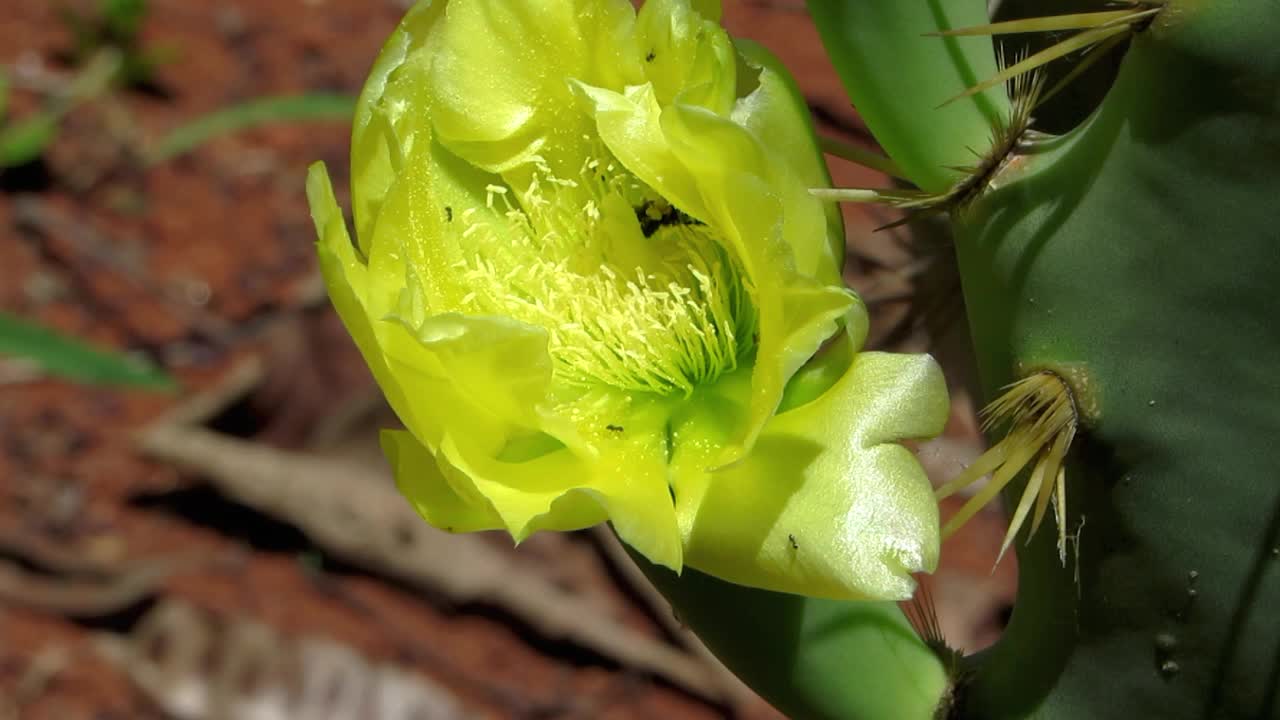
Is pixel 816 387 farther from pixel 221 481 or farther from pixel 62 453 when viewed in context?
pixel 62 453

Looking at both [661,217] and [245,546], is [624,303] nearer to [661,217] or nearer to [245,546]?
[661,217]

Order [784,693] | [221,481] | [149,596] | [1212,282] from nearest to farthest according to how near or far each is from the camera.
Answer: [1212,282] < [784,693] < [149,596] < [221,481]

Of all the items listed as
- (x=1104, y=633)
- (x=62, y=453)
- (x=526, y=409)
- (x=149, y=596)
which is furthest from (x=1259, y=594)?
(x=62, y=453)

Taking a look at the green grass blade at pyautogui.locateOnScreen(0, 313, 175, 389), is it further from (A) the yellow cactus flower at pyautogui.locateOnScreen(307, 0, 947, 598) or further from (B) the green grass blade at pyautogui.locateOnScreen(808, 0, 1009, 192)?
(B) the green grass blade at pyautogui.locateOnScreen(808, 0, 1009, 192)

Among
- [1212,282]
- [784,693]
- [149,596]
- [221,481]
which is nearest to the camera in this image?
[1212,282]

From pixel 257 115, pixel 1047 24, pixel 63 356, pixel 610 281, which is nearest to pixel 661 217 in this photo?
pixel 610 281

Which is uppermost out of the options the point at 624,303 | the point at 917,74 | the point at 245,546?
the point at 917,74
